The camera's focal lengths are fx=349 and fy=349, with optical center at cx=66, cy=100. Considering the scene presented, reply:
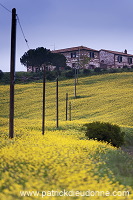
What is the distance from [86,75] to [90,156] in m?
80.1

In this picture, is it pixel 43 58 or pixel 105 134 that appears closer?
pixel 105 134

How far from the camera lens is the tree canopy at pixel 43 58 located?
11294 cm

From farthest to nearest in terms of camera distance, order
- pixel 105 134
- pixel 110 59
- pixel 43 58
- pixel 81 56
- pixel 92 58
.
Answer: pixel 92 58 < pixel 110 59 < pixel 81 56 < pixel 43 58 < pixel 105 134

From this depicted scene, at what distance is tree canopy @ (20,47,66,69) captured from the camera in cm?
11294

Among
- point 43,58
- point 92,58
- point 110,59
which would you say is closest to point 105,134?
point 43,58

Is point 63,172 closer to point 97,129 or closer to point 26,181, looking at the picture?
point 26,181

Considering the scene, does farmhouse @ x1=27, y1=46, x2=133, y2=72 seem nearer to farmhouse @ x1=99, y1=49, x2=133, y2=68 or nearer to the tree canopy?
farmhouse @ x1=99, y1=49, x2=133, y2=68

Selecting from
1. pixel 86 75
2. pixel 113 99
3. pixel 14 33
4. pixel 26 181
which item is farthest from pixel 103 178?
pixel 86 75

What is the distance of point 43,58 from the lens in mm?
112750

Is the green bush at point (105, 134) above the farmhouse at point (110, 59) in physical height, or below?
below

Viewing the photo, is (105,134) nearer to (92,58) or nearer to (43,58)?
(43,58)

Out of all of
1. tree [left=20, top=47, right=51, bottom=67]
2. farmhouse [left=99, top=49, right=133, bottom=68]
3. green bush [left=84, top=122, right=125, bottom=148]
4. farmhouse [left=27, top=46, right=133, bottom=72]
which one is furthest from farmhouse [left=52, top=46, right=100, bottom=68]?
green bush [left=84, top=122, right=125, bottom=148]

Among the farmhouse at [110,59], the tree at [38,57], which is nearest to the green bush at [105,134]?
the tree at [38,57]

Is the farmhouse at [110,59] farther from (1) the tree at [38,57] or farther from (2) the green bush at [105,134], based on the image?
(2) the green bush at [105,134]
